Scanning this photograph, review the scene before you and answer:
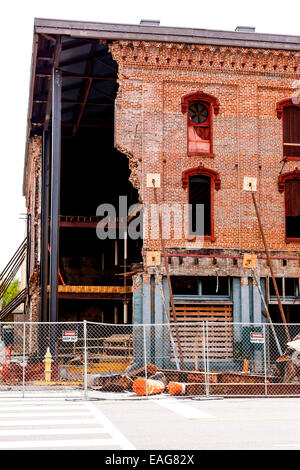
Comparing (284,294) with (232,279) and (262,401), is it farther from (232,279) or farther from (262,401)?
(262,401)

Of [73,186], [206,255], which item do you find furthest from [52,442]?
[73,186]

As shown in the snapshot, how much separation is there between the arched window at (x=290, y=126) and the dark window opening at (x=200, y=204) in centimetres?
348

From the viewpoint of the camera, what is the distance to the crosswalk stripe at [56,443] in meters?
9.89

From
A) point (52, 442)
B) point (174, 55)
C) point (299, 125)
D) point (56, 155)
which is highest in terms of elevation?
point (174, 55)

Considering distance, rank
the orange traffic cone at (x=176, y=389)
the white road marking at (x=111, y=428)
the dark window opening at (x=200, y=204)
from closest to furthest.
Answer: the white road marking at (x=111, y=428), the orange traffic cone at (x=176, y=389), the dark window opening at (x=200, y=204)

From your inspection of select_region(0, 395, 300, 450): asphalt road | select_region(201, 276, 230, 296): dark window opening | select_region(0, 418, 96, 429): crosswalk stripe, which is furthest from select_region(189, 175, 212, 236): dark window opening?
select_region(0, 418, 96, 429): crosswalk stripe

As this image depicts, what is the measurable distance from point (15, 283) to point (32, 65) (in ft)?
256

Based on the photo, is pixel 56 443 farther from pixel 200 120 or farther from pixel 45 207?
pixel 45 207

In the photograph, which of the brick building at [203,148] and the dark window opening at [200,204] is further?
the dark window opening at [200,204]

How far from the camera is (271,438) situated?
Answer: 34.5ft

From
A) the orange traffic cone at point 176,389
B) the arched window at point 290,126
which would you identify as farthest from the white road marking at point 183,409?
the arched window at point 290,126

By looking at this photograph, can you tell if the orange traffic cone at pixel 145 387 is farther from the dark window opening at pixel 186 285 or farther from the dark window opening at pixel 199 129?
the dark window opening at pixel 199 129

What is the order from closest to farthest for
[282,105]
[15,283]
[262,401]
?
[262,401] → [282,105] → [15,283]

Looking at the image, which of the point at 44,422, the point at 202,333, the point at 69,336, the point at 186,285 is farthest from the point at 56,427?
the point at 186,285
